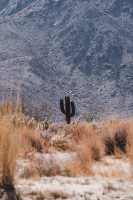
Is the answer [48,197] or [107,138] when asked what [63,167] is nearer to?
[48,197]

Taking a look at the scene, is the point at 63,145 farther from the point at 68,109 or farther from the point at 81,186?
the point at 68,109

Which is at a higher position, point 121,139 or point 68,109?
point 121,139

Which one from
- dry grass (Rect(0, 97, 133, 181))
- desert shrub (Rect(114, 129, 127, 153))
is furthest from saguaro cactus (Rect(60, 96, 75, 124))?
desert shrub (Rect(114, 129, 127, 153))

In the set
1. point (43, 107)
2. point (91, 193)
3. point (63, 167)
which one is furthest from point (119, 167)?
point (43, 107)

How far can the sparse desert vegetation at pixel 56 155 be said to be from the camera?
25.2ft

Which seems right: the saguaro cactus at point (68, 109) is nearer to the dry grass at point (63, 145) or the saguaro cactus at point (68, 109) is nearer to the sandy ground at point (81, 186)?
the dry grass at point (63, 145)

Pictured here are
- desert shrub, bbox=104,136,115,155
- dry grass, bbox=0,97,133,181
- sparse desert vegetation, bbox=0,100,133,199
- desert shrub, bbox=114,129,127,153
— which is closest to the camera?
sparse desert vegetation, bbox=0,100,133,199

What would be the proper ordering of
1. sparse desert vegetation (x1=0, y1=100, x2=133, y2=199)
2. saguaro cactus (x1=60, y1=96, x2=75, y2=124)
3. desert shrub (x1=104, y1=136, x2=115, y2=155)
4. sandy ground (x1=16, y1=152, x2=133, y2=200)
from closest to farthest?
sandy ground (x1=16, y1=152, x2=133, y2=200)
sparse desert vegetation (x1=0, y1=100, x2=133, y2=199)
desert shrub (x1=104, y1=136, x2=115, y2=155)
saguaro cactus (x1=60, y1=96, x2=75, y2=124)

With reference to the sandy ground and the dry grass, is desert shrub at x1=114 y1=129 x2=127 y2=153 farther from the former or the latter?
the sandy ground

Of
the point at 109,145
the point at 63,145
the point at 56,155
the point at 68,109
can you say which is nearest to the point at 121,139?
the point at 109,145

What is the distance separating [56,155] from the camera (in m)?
11.9

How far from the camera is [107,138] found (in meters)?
13.7

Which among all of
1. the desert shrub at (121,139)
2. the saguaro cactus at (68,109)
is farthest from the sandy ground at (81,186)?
the saguaro cactus at (68,109)

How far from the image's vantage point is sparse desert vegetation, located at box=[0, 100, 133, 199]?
302 inches
